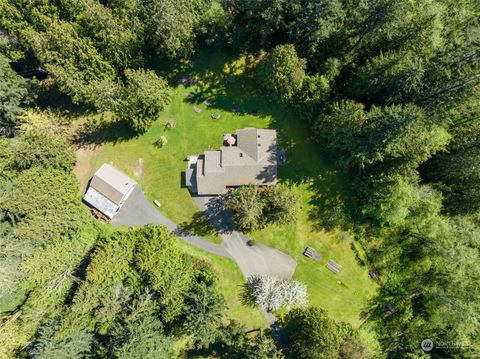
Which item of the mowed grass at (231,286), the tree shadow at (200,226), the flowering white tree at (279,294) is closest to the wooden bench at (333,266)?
the flowering white tree at (279,294)

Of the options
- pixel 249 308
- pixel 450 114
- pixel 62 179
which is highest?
pixel 450 114

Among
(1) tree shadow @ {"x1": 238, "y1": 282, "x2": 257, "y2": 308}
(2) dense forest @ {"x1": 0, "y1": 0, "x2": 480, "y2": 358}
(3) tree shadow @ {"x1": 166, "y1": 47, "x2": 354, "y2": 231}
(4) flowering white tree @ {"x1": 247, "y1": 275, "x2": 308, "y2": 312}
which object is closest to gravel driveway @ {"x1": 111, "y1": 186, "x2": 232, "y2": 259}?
(2) dense forest @ {"x1": 0, "y1": 0, "x2": 480, "y2": 358}

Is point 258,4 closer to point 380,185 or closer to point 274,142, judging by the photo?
point 274,142

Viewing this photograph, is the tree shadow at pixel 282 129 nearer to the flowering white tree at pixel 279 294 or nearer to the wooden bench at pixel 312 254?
the wooden bench at pixel 312 254

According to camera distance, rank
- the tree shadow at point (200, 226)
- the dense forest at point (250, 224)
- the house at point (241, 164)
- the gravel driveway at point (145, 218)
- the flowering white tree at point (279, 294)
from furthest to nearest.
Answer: the tree shadow at point (200, 226) → the gravel driveway at point (145, 218) → the house at point (241, 164) → the flowering white tree at point (279, 294) → the dense forest at point (250, 224)

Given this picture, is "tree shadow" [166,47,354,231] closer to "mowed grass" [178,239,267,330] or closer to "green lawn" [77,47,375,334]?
"green lawn" [77,47,375,334]

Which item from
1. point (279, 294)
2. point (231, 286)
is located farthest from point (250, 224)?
point (279, 294)

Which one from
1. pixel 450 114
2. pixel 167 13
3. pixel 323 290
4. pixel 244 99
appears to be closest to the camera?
pixel 450 114

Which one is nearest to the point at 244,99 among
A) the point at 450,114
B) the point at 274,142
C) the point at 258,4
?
the point at 274,142
